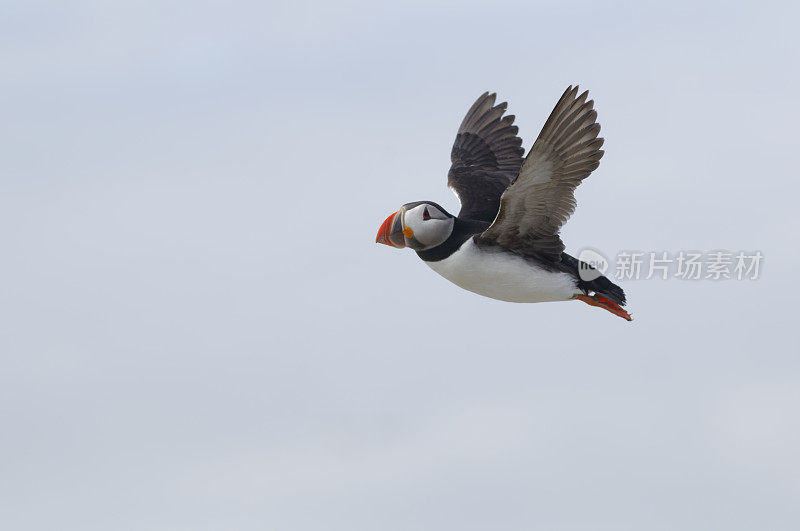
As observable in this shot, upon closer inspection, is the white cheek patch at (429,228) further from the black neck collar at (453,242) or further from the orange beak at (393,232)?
the orange beak at (393,232)

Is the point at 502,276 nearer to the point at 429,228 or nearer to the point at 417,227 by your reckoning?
the point at 429,228

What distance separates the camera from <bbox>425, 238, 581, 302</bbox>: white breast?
13.1 meters

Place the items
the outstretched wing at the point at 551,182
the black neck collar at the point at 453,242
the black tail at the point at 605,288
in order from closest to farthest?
the outstretched wing at the point at 551,182 < the black neck collar at the point at 453,242 < the black tail at the point at 605,288

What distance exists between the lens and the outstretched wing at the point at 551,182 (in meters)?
11.9

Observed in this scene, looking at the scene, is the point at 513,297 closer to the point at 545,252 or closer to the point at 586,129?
the point at 545,252

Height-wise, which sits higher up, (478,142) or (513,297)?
(478,142)

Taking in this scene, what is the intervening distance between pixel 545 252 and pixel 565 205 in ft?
2.40

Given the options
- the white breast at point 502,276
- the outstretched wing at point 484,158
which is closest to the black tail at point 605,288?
the white breast at point 502,276

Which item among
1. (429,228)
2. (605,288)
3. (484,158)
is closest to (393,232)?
(429,228)

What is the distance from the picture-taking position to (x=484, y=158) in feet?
53.9

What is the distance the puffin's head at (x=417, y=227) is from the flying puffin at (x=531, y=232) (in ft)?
0.04

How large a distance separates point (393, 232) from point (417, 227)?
325 mm

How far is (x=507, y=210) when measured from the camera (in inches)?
496

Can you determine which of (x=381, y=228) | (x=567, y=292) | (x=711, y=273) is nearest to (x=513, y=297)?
(x=567, y=292)
